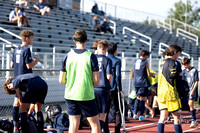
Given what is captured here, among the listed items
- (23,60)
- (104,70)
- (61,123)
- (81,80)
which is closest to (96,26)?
(61,123)

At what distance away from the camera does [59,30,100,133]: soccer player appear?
4523 millimetres

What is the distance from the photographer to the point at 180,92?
5703mm

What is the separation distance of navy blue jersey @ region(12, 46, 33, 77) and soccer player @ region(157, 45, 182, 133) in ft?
8.38

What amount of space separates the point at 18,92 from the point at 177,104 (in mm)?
2829

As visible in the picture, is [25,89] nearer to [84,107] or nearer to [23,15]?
[84,107]

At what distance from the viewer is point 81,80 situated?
4.54 m

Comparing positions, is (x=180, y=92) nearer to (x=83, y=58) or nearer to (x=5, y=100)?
(x=83, y=58)

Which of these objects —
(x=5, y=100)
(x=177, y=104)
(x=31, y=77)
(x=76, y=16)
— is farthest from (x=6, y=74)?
(x=76, y=16)

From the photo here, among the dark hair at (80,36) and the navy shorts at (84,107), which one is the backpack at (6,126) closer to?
the navy shorts at (84,107)

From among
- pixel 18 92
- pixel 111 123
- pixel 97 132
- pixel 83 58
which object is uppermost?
pixel 83 58

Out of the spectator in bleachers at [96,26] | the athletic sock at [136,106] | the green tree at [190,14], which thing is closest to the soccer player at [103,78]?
the athletic sock at [136,106]

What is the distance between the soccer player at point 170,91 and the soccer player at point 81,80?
5.37 feet

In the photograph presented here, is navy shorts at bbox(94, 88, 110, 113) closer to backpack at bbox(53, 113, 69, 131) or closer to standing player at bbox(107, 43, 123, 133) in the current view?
standing player at bbox(107, 43, 123, 133)

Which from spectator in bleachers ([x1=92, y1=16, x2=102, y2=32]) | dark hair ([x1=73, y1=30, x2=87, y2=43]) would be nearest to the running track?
dark hair ([x1=73, y1=30, x2=87, y2=43])
